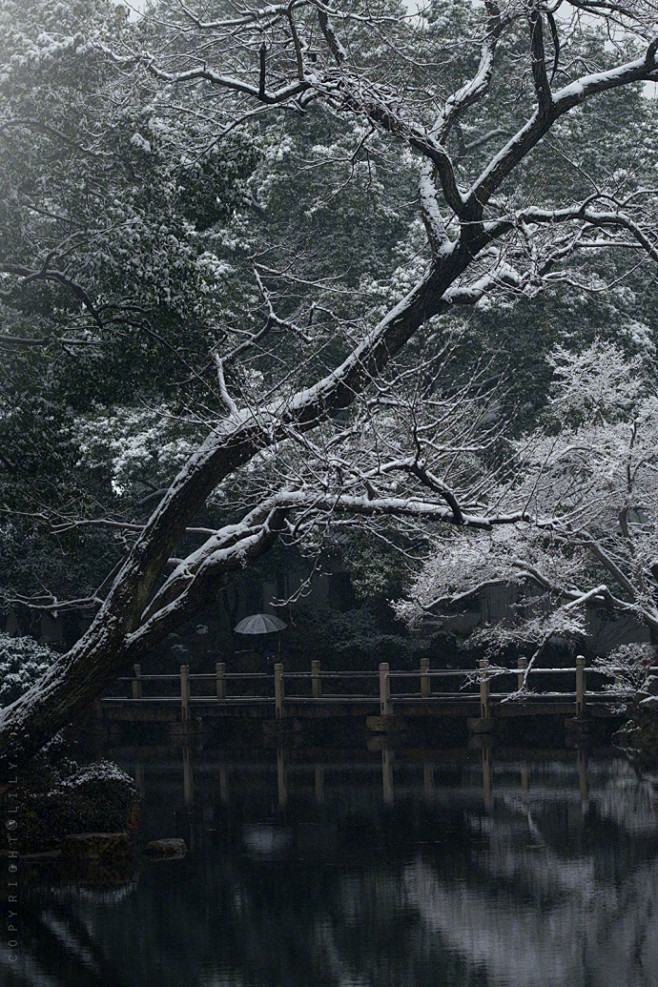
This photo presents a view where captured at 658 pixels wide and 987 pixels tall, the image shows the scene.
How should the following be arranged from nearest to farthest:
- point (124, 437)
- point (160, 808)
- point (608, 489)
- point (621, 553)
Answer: point (160, 808) < point (608, 489) < point (621, 553) < point (124, 437)

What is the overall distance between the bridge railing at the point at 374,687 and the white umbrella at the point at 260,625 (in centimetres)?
123

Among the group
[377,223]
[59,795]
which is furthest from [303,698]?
[59,795]

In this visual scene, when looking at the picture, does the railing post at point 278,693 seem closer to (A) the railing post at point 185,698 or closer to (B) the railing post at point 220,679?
(B) the railing post at point 220,679

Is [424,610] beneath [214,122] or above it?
beneath

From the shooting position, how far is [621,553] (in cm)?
2333

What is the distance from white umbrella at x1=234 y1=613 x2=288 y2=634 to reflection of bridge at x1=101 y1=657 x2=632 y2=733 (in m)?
1.24

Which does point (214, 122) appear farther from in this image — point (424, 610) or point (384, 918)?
point (424, 610)

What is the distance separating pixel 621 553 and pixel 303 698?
6.83m

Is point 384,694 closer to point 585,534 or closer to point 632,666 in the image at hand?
point 632,666

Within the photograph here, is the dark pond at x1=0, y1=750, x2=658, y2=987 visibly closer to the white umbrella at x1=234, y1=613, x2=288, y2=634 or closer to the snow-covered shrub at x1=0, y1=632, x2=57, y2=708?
the snow-covered shrub at x1=0, y1=632, x2=57, y2=708

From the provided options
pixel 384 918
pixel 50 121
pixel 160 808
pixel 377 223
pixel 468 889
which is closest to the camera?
pixel 384 918

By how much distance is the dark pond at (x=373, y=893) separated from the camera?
9031 millimetres

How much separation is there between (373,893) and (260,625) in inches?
713

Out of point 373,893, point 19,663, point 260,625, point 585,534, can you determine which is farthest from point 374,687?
point 373,893
